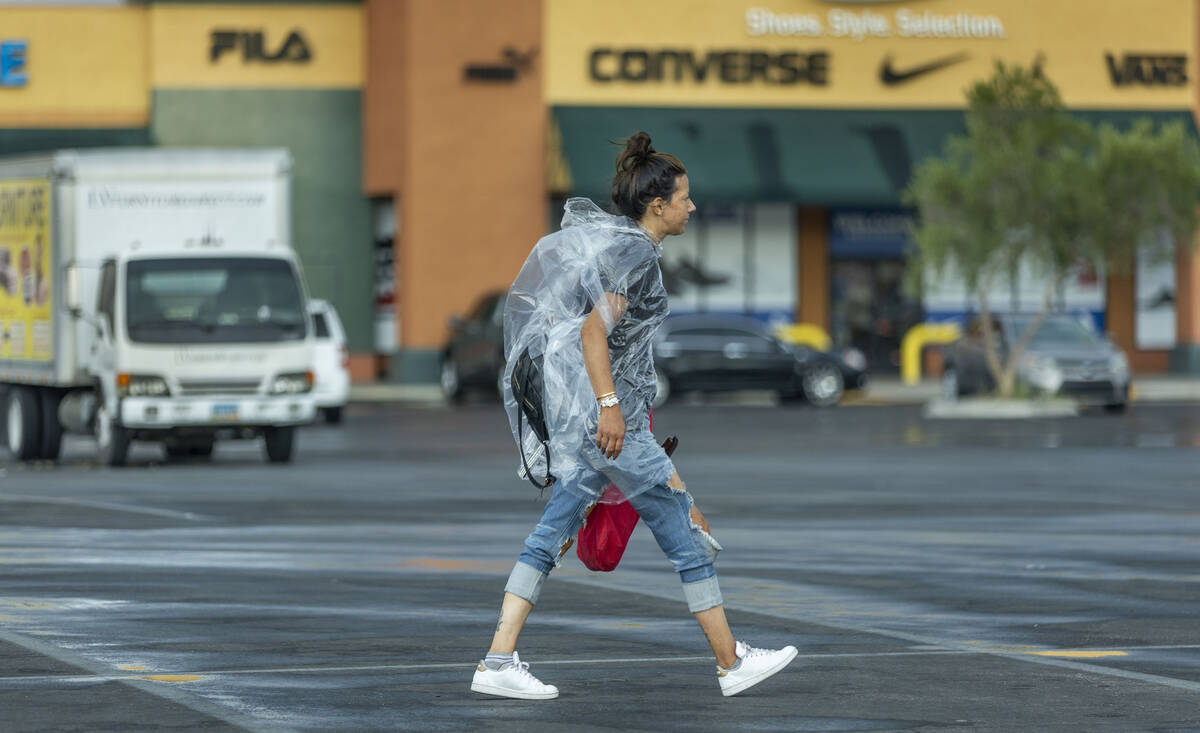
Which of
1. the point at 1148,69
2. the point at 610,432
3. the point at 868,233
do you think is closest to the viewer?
the point at 610,432

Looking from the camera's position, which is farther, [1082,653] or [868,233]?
[868,233]

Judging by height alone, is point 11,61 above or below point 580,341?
above

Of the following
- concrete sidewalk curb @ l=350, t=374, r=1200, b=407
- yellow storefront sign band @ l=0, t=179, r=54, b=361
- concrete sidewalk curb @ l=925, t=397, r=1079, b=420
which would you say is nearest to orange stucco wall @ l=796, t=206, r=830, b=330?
concrete sidewalk curb @ l=350, t=374, r=1200, b=407

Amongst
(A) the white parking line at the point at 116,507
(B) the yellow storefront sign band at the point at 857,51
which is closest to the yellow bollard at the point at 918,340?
(B) the yellow storefront sign band at the point at 857,51

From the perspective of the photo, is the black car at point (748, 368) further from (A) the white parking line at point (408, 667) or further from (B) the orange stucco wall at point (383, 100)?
(A) the white parking line at point (408, 667)

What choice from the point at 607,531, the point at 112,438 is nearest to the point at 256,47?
the point at 112,438

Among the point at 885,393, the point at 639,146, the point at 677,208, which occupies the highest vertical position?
the point at 639,146

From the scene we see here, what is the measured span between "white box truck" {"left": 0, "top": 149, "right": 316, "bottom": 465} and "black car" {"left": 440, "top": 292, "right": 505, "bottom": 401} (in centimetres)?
1301

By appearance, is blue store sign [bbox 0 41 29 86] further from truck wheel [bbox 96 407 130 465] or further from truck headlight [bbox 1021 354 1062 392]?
truck wheel [bbox 96 407 130 465]

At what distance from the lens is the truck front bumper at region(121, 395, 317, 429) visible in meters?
20.6

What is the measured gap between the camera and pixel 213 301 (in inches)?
840

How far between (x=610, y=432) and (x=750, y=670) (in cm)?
100

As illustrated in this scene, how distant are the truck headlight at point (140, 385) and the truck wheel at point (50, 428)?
7.36 feet

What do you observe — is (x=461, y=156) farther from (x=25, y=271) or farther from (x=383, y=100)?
(x=25, y=271)
